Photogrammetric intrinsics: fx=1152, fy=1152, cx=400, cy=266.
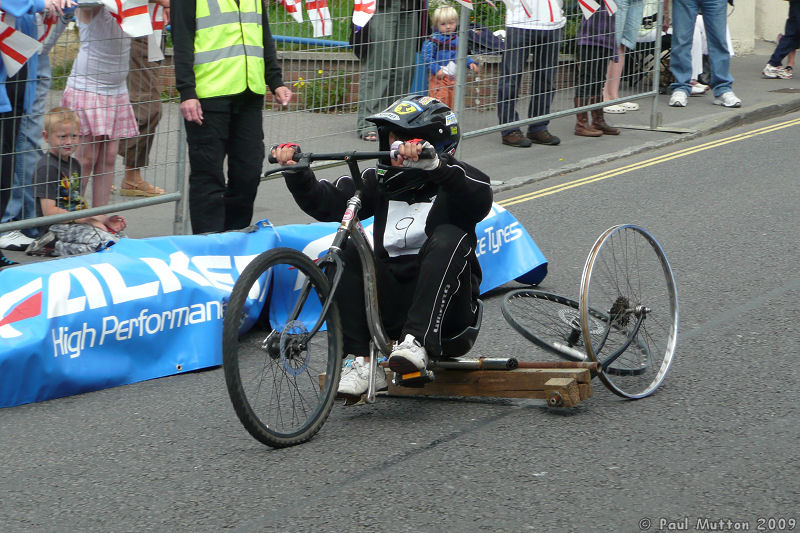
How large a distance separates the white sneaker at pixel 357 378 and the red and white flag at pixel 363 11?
372cm

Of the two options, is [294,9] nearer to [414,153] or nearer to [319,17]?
[319,17]

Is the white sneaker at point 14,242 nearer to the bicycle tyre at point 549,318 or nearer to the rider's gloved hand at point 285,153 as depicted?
the rider's gloved hand at point 285,153

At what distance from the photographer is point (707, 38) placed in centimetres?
1307

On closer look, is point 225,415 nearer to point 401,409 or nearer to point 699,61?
point 401,409

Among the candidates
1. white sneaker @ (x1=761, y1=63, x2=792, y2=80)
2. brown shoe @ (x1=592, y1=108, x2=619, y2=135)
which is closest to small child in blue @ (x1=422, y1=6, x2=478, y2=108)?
brown shoe @ (x1=592, y1=108, x2=619, y2=135)

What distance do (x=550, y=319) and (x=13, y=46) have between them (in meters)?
3.19

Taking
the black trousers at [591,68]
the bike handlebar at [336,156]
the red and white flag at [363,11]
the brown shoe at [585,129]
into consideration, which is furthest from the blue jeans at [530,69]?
the bike handlebar at [336,156]

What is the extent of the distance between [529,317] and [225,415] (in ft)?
4.56

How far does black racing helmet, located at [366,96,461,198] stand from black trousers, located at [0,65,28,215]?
243 centimetres

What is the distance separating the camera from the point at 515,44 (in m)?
9.94

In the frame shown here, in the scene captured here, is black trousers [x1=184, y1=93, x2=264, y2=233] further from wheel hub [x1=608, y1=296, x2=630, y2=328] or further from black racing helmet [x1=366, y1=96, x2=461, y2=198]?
wheel hub [x1=608, y1=296, x2=630, y2=328]

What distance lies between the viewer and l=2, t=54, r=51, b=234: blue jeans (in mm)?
6172

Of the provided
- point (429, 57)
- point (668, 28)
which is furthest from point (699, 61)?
point (429, 57)

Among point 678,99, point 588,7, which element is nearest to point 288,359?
point 588,7
